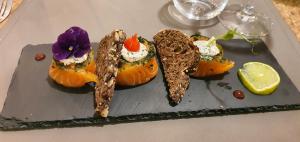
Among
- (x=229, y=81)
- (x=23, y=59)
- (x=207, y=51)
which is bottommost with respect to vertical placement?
(x=229, y=81)

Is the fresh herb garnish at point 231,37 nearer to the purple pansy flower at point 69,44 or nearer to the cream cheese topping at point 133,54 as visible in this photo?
the cream cheese topping at point 133,54

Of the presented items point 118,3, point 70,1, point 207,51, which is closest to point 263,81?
point 207,51

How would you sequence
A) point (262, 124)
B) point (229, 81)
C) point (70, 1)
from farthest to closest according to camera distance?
1. point (70, 1)
2. point (229, 81)
3. point (262, 124)

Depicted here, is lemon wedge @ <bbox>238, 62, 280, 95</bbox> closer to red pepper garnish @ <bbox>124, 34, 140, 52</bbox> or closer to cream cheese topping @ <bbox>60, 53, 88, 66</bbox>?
red pepper garnish @ <bbox>124, 34, 140, 52</bbox>

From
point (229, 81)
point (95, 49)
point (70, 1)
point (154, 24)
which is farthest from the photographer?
point (70, 1)

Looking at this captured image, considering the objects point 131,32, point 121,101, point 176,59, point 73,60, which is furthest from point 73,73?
point 131,32

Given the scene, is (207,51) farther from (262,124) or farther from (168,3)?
(168,3)
